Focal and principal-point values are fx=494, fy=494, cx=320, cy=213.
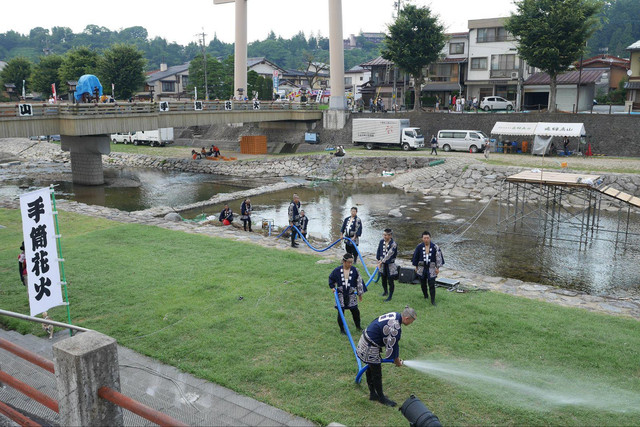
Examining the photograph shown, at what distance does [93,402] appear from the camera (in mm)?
4691

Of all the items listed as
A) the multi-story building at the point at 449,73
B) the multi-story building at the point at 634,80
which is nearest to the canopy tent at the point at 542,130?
the multi-story building at the point at 634,80

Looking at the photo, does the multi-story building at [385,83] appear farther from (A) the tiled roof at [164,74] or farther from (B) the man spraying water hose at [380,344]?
(B) the man spraying water hose at [380,344]

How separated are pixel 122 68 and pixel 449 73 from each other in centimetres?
4249

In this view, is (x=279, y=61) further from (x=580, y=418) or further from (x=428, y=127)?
(x=580, y=418)

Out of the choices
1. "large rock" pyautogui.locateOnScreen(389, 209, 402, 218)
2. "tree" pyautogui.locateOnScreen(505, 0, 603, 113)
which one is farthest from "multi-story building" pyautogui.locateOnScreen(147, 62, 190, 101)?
"large rock" pyautogui.locateOnScreen(389, 209, 402, 218)

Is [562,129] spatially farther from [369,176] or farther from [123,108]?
[123,108]

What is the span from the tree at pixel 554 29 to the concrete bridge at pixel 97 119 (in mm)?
25136

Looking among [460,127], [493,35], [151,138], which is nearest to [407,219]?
[460,127]

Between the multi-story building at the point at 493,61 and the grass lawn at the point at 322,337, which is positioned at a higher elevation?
the multi-story building at the point at 493,61

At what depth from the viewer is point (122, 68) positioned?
65.8 m

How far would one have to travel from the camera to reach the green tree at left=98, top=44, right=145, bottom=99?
215 ft

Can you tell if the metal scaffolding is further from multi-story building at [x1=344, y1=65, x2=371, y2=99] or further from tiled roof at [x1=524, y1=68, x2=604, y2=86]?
multi-story building at [x1=344, y1=65, x2=371, y2=99]

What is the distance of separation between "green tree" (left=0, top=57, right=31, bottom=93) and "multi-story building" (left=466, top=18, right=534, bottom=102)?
6664cm

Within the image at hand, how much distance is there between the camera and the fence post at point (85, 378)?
181 inches
